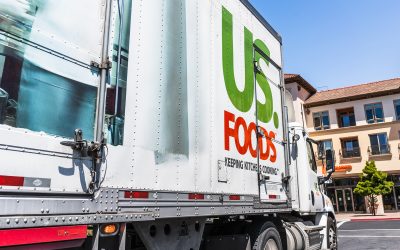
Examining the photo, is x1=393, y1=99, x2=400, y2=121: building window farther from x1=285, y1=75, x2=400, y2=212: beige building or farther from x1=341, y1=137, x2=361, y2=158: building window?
x1=341, y1=137, x2=361, y2=158: building window

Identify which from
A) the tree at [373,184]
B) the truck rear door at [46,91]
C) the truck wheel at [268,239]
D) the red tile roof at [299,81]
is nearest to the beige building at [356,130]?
the red tile roof at [299,81]

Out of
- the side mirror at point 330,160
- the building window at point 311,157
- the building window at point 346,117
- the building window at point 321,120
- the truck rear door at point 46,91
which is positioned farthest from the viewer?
the building window at point 321,120

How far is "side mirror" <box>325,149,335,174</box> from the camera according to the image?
8586mm

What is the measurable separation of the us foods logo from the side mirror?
305 centimetres

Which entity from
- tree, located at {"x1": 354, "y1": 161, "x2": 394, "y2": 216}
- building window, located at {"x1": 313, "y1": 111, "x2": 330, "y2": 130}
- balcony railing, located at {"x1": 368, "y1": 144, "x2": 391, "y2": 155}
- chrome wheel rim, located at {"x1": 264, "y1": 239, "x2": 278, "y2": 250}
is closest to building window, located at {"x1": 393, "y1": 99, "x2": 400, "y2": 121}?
balcony railing, located at {"x1": 368, "y1": 144, "x2": 391, "y2": 155}

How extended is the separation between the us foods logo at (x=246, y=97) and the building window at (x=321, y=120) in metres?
33.8

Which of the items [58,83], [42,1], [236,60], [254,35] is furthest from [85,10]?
[254,35]

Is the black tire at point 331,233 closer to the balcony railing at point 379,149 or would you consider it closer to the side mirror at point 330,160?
the side mirror at point 330,160

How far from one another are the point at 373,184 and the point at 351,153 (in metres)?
5.28

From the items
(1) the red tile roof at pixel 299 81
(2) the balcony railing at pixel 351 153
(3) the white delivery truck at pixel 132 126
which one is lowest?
(3) the white delivery truck at pixel 132 126

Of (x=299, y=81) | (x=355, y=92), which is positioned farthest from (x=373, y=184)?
(x=299, y=81)

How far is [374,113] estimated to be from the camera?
35875mm

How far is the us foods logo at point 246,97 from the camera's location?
4957 mm

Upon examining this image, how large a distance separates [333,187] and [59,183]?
121 feet
